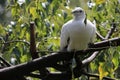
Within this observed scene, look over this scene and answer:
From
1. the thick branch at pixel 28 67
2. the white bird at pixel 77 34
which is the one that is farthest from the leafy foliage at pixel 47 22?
the thick branch at pixel 28 67

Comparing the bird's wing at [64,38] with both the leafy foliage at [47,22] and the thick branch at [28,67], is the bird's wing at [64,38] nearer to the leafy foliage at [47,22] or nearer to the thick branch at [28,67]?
the leafy foliage at [47,22]

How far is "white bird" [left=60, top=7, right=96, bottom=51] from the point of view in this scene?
1.59 meters

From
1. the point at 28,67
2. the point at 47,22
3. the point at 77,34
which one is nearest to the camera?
the point at 28,67

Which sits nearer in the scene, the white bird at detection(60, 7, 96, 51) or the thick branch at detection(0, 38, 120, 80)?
the thick branch at detection(0, 38, 120, 80)

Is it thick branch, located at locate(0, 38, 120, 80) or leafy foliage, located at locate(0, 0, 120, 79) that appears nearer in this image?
thick branch, located at locate(0, 38, 120, 80)

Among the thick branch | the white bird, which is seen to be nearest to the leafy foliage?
the white bird

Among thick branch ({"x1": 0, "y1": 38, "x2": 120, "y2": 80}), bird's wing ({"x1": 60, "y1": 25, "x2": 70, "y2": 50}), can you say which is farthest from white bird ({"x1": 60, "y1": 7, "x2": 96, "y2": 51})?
thick branch ({"x1": 0, "y1": 38, "x2": 120, "y2": 80})

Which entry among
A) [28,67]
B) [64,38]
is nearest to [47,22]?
[64,38]

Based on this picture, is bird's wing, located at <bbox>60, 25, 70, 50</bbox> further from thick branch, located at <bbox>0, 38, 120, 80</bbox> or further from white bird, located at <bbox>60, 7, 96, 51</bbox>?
thick branch, located at <bbox>0, 38, 120, 80</bbox>

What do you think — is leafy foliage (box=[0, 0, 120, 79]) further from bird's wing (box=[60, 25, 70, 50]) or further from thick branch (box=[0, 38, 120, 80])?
thick branch (box=[0, 38, 120, 80])

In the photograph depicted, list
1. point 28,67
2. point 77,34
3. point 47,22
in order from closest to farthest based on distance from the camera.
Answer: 1. point 28,67
2. point 77,34
3. point 47,22

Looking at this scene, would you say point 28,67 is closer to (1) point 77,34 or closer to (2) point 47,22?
(1) point 77,34

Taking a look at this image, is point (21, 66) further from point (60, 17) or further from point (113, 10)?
point (113, 10)

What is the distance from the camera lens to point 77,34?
5.22 ft
